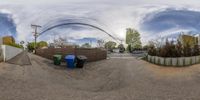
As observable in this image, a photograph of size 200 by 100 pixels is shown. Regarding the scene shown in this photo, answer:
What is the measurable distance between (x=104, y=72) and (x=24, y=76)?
21.7 ft

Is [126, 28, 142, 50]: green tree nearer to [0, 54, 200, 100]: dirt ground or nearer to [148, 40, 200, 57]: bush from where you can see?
[148, 40, 200, 57]: bush

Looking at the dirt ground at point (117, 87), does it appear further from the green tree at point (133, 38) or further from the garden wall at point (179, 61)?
the green tree at point (133, 38)

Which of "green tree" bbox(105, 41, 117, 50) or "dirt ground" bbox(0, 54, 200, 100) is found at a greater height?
"green tree" bbox(105, 41, 117, 50)

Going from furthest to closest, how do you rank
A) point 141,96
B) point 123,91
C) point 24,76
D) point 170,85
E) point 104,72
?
point 104,72 → point 24,76 → point 170,85 → point 123,91 → point 141,96

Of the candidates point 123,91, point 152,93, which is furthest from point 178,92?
point 123,91

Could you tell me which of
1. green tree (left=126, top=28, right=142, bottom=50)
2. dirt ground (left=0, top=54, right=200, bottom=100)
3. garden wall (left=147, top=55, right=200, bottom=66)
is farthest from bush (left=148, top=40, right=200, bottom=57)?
green tree (left=126, top=28, right=142, bottom=50)

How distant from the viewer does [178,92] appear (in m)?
13.3

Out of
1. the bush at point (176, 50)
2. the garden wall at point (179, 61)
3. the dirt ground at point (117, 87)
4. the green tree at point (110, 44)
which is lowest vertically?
the dirt ground at point (117, 87)

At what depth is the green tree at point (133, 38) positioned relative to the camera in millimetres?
57194

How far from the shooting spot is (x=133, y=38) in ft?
194

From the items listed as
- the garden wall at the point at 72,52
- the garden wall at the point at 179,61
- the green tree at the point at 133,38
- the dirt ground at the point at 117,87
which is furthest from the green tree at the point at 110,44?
the dirt ground at the point at 117,87

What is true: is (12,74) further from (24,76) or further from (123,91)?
(123,91)

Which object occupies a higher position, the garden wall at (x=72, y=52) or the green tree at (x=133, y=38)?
the green tree at (x=133, y=38)

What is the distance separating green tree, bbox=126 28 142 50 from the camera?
57.2 metres
